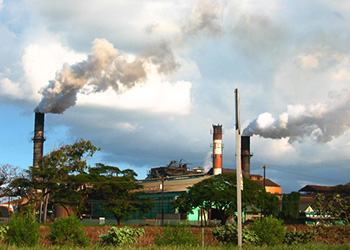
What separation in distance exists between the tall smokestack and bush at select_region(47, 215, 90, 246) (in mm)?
71246

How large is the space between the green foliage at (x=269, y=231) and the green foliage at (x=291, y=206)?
193 feet

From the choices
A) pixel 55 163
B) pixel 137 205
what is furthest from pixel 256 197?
pixel 55 163

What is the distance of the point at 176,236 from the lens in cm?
2222

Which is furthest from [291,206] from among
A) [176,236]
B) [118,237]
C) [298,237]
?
[118,237]

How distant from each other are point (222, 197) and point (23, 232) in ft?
125

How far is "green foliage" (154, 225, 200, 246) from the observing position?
21.8 metres

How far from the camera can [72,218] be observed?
24219 millimetres

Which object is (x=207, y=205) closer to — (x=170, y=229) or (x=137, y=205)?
(x=137, y=205)

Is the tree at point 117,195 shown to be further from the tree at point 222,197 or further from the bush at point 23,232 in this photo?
the bush at point 23,232

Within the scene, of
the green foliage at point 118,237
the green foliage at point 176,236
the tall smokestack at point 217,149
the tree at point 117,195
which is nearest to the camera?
the green foliage at point 118,237

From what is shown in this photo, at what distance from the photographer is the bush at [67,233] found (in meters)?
23.7

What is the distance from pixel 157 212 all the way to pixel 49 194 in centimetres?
2350

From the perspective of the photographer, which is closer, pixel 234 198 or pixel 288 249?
pixel 288 249

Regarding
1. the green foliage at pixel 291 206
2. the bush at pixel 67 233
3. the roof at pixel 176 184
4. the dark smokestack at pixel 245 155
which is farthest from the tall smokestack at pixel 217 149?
the bush at pixel 67 233
